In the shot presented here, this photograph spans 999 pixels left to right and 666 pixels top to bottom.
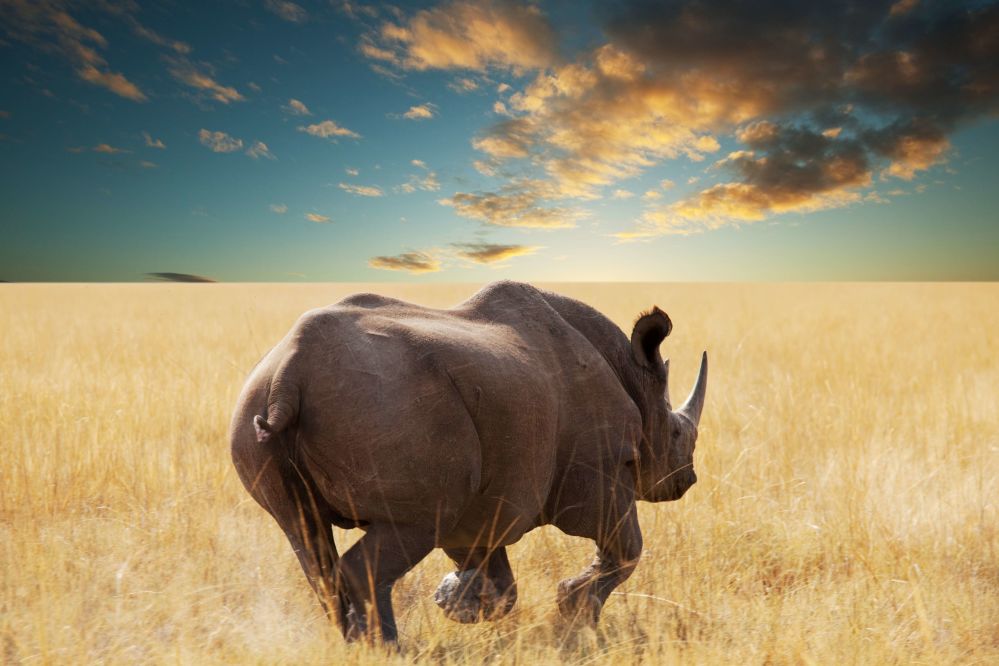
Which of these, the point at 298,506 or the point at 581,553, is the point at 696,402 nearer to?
the point at 581,553

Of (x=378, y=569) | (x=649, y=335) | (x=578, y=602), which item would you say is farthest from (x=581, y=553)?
(x=378, y=569)

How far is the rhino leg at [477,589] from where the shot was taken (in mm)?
2842

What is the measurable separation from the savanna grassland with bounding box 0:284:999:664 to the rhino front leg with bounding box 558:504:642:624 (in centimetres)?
11

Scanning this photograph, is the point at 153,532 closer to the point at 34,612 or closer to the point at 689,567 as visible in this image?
the point at 34,612

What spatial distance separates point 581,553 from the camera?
393cm

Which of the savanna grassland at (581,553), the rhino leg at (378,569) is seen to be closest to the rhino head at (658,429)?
the savanna grassland at (581,553)

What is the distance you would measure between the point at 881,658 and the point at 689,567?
1041mm

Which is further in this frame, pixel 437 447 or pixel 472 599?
pixel 472 599

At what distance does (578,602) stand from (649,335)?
1.26 meters

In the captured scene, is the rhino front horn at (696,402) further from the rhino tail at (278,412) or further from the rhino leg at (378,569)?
the rhino tail at (278,412)

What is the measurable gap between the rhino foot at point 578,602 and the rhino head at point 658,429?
0.60 meters

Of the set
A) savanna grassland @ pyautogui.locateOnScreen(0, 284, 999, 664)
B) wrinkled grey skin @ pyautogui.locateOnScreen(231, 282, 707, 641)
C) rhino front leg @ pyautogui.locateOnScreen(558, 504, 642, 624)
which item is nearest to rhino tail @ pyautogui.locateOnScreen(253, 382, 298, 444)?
wrinkled grey skin @ pyautogui.locateOnScreen(231, 282, 707, 641)

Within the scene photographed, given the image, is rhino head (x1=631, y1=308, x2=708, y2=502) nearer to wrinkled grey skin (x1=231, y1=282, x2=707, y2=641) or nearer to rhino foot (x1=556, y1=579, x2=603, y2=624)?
wrinkled grey skin (x1=231, y1=282, x2=707, y2=641)

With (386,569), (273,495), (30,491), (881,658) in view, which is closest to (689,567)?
(881,658)
